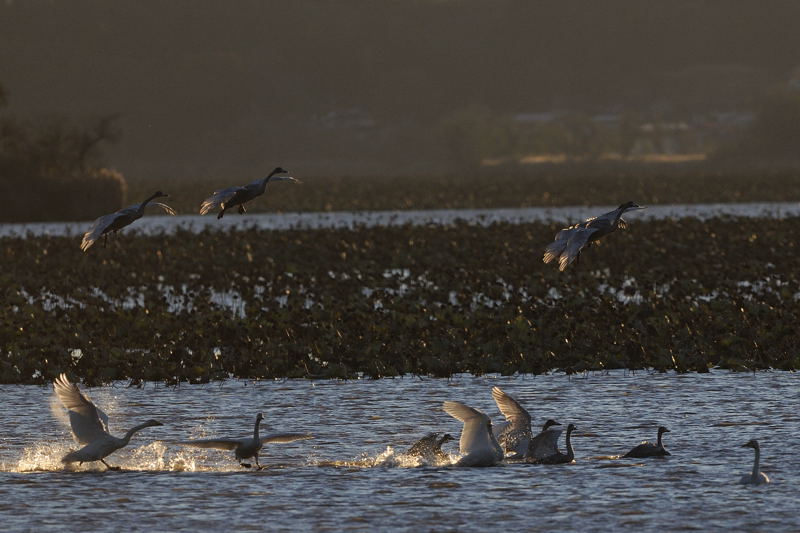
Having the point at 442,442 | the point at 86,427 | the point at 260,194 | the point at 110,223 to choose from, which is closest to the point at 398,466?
the point at 442,442

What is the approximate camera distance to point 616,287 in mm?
35688

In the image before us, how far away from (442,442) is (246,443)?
224cm

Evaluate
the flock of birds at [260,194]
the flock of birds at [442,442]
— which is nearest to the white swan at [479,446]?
the flock of birds at [442,442]

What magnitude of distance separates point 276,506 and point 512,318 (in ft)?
46.6

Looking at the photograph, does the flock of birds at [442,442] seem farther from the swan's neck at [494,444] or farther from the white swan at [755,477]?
the white swan at [755,477]

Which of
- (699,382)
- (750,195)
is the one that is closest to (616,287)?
(699,382)

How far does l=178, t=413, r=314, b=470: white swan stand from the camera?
16.9 metres

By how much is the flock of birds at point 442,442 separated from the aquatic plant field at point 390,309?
6846 mm

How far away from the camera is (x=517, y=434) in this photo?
18.0 metres

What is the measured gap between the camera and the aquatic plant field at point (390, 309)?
83.3ft

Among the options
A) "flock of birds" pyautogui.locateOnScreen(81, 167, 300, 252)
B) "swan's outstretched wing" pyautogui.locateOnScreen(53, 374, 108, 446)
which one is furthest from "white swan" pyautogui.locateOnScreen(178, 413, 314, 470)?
"flock of birds" pyautogui.locateOnScreen(81, 167, 300, 252)

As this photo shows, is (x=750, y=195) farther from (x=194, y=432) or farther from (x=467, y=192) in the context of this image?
(x=194, y=432)

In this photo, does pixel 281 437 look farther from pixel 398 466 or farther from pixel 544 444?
pixel 544 444

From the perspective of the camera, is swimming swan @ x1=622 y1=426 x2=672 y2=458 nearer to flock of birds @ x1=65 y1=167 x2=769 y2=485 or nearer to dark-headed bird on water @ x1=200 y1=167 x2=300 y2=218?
flock of birds @ x1=65 y1=167 x2=769 y2=485
